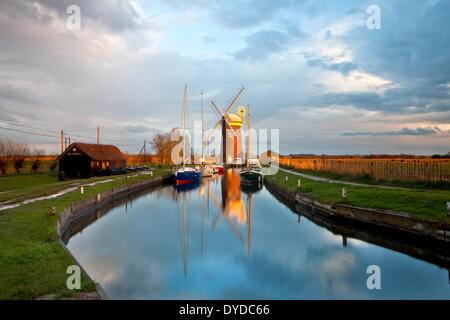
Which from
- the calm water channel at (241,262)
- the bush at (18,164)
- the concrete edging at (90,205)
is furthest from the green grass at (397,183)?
the bush at (18,164)

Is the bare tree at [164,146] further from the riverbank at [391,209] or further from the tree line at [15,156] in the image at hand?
the riverbank at [391,209]

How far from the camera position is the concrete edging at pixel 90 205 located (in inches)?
300

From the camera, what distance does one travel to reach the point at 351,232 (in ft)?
39.5

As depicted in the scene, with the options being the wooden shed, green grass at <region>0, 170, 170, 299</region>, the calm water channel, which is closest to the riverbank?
the calm water channel

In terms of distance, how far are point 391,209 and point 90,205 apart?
58.0 ft

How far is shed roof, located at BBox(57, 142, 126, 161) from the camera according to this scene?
29.8 m

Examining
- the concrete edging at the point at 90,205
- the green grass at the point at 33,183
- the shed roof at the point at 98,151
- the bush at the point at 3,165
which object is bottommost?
the concrete edging at the point at 90,205

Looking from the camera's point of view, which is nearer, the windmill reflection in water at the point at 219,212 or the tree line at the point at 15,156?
the windmill reflection in water at the point at 219,212

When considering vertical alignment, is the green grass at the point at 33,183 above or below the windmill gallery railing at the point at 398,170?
below

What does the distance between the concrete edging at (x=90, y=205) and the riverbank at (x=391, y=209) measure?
1097cm

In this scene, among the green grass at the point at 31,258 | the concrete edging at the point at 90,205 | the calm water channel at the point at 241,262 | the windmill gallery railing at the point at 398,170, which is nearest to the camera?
the green grass at the point at 31,258
